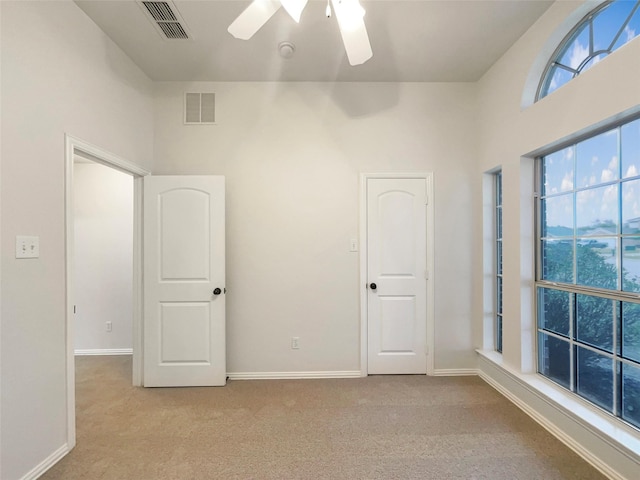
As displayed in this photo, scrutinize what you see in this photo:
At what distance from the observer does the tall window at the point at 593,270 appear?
5.53 ft

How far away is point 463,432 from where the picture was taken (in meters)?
2.03

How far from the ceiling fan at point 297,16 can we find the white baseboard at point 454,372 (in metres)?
2.87

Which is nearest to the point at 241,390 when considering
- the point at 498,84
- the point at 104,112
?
the point at 104,112

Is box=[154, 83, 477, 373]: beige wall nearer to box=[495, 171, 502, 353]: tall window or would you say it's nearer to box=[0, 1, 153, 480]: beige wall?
box=[495, 171, 502, 353]: tall window

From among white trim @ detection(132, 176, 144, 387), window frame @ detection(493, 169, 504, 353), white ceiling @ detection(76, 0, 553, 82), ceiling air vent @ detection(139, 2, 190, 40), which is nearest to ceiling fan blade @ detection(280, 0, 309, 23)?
white ceiling @ detection(76, 0, 553, 82)

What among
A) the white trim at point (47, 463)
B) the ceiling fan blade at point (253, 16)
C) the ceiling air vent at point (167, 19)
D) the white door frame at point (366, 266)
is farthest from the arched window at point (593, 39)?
the white trim at point (47, 463)

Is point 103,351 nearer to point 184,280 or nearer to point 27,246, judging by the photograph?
point 184,280

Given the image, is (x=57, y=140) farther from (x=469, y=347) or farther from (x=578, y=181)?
(x=469, y=347)

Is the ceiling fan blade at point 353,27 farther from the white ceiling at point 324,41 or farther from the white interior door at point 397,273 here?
the white interior door at point 397,273

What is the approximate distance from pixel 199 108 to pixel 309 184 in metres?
1.31

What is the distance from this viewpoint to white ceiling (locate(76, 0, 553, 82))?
6.55 ft

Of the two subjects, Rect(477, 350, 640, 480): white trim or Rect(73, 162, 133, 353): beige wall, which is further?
Rect(73, 162, 133, 353): beige wall

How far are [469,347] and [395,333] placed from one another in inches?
30.0

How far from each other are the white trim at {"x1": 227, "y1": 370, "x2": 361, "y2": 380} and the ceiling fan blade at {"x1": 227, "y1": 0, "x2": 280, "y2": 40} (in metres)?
2.75
